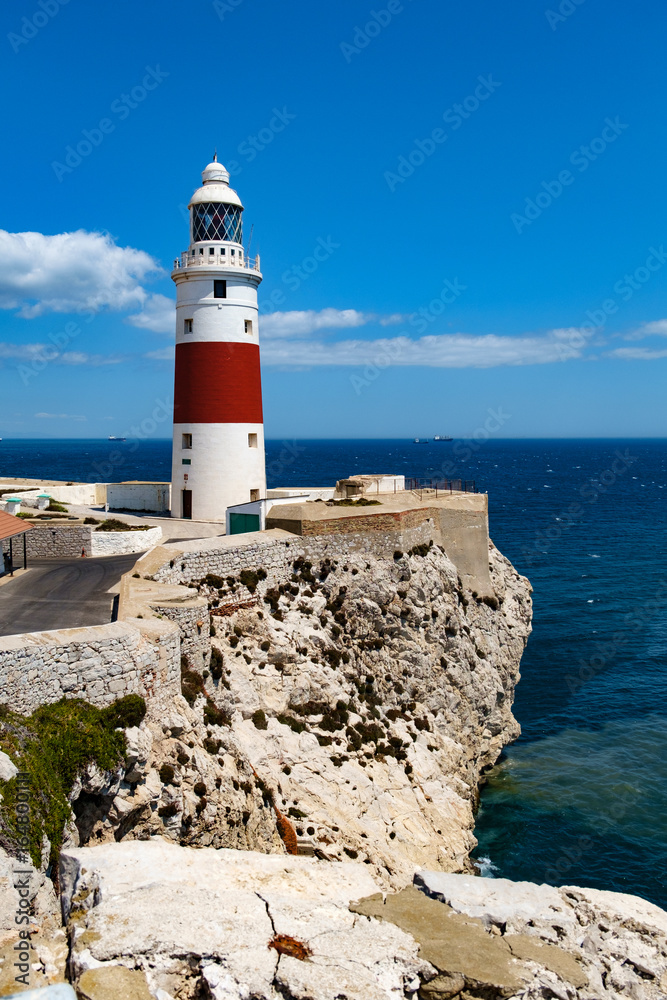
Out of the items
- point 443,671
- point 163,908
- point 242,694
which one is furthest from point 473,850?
point 163,908

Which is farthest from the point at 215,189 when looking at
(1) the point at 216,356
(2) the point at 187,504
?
(2) the point at 187,504

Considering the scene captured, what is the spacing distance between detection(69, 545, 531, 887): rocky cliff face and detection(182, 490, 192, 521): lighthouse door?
8034mm

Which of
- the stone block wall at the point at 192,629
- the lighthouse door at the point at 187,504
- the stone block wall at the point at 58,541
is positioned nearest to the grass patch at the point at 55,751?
the stone block wall at the point at 192,629

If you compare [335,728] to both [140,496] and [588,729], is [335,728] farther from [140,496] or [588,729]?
[140,496]

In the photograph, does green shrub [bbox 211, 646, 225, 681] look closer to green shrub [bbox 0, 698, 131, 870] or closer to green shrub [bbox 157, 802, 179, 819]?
green shrub [bbox 157, 802, 179, 819]

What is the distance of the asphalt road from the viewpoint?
18750 millimetres

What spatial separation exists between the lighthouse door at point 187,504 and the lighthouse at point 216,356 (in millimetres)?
226

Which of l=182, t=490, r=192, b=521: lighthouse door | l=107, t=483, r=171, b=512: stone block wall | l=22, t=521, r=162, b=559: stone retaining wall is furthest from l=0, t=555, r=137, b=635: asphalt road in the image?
l=107, t=483, r=171, b=512: stone block wall

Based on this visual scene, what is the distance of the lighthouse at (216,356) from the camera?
31578 millimetres

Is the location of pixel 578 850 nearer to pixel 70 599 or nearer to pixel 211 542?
pixel 211 542

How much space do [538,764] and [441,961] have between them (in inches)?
934

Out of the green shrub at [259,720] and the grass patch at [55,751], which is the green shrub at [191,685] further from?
the grass patch at [55,751]

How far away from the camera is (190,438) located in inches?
1281

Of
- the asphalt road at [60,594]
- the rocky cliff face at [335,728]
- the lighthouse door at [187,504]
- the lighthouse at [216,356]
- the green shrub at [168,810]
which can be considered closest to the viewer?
the green shrub at [168,810]
